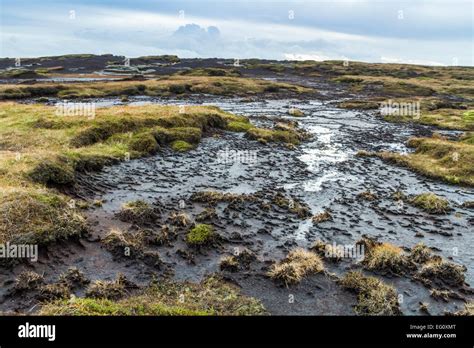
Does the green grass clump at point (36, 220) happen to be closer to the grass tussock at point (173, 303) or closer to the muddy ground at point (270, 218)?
the muddy ground at point (270, 218)

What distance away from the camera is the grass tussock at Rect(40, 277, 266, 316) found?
15.5 m

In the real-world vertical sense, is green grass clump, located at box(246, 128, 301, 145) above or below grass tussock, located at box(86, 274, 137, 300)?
above

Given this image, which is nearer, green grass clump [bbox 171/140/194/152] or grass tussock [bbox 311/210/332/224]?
grass tussock [bbox 311/210/332/224]

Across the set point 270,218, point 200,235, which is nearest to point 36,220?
point 200,235

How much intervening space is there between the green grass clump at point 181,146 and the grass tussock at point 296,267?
22.1m

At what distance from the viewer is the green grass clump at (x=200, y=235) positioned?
2292 cm

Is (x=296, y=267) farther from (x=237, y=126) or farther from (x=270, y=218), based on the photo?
(x=237, y=126)

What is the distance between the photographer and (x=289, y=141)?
49.9 m

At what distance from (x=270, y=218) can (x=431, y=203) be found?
12432mm

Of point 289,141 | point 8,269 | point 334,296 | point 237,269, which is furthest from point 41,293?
point 289,141

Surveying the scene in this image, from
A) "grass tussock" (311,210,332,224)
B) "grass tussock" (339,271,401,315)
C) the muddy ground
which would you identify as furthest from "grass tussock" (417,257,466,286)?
"grass tussock" (311,210,332,224)

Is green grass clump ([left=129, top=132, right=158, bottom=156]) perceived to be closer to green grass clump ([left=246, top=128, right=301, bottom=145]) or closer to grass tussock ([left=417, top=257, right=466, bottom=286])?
green grass clump ([left=246, top=128, right=301, bottom=145])

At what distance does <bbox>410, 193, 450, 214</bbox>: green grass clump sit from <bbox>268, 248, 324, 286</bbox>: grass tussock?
12589mm

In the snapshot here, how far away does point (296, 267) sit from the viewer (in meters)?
20.5
